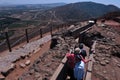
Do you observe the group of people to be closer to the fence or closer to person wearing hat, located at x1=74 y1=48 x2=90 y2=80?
person wearing hat, located at x1=74 y1=48 x2=90 y2=80

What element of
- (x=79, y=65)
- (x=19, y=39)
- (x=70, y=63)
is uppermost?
(x=79, y=65)

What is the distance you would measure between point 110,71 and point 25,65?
4.86 metres

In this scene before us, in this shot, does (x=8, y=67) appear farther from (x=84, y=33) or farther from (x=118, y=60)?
(x=84, y=33)

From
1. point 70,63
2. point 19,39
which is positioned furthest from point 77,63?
point 19,39

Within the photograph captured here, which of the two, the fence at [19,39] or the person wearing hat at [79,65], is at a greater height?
the person wearing hat at [79,65]

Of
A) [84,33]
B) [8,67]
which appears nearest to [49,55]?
[8,67]

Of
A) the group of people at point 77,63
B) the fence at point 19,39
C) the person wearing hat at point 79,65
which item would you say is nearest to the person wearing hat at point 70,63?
the group of people at point 77,63

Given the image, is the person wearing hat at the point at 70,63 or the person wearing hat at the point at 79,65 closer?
the person wearing hat at the point at 79,65

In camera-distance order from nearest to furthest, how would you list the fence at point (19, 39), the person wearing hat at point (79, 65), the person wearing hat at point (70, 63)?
the person wearing hat at point (79, 65) < the person wearing hat at point (70, 63) < the fence at point (19, 39)

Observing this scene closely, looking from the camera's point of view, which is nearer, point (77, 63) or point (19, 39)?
point (77, 63)

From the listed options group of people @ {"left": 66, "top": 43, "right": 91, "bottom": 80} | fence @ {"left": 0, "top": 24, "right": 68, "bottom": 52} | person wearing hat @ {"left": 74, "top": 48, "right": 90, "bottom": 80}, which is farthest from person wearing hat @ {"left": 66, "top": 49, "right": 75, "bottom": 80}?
fence @ {"left": 0, "top": 24, "right": 68, "bottom": 52}

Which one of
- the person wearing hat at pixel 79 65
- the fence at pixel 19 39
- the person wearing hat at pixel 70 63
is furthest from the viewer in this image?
the fence at pixel 19 39

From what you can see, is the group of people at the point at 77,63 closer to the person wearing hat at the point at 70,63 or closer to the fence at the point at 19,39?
the person wearing hat at the point at 70,63

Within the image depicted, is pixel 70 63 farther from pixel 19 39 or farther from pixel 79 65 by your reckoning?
pixel 19 39
